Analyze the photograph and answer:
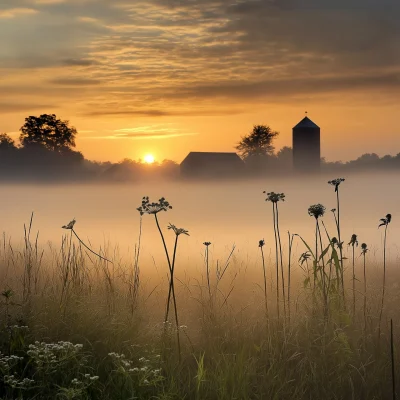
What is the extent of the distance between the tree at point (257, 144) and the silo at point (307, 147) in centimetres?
315

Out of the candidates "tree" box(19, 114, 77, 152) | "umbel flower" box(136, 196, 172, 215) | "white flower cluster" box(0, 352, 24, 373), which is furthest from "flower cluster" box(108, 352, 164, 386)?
"tree" box(19, 114, 77, 152)

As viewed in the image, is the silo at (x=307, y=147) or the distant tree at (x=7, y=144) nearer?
the distant tree at (x=7, y=144)

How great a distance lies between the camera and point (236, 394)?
5160 millimetres

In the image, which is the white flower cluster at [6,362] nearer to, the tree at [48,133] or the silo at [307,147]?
the tree at [48,133]

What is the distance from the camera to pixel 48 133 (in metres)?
57.9

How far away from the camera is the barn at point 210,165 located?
234 ft

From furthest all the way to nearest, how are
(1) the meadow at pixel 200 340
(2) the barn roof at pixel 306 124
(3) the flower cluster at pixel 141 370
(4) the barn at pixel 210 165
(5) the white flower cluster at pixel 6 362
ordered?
(2) the barn roof at pixel 306 124 → (4) the barn at pixel 210 165 → (1) the meadow at pixel 200 340 → (5) the white flower cluster at pixel 6 362 → (3) the flower cluster at pixel 141 370

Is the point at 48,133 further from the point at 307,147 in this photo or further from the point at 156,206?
the point at 156,206

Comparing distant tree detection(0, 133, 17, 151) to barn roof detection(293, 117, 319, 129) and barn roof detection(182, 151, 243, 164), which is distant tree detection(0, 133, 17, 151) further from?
barn roof detection(293, 117, 319, 129)

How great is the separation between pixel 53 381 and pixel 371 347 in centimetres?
293

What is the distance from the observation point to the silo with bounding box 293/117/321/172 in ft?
245

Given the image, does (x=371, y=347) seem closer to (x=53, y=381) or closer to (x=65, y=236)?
(x=53, y=381)

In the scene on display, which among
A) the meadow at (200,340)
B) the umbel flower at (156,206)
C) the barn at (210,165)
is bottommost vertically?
the meadow at (200,340)

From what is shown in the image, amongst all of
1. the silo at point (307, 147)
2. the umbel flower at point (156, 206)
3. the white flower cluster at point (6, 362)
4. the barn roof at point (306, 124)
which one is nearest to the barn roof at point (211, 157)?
the silo at point (307, 147)
